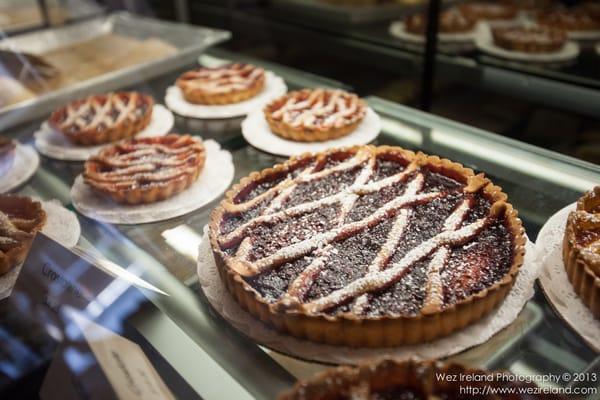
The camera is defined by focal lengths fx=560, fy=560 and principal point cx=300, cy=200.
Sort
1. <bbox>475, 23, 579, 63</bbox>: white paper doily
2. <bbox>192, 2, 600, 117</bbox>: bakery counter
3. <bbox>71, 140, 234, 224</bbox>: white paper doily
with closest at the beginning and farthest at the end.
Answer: <bbox>71, 140, 234, 224</bbox>: white paper doily, <bbox>192, 2, 600, 117</bbox>: bakery counter, <bbox>475, 23, 579, 63</bbox>: white paper doily

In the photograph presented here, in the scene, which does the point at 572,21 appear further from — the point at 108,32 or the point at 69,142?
the point at 108,32

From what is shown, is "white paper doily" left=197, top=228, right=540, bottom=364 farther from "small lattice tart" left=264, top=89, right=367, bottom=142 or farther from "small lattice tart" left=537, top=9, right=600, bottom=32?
"small lattice tart" left=537, top=9, right=600, bottom=32

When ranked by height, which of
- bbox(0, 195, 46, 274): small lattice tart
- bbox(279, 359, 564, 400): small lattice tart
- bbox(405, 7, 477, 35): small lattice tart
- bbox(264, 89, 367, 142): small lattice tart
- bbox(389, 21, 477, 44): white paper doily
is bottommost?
bbox(0, 195, 46, 274): small lattice tart

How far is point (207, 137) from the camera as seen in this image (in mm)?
2633

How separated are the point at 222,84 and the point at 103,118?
2.06ft

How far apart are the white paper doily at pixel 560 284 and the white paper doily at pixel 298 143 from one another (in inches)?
35.5

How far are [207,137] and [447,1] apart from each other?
1971mm

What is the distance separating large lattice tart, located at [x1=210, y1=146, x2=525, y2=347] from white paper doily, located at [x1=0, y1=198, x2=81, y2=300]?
505 mm

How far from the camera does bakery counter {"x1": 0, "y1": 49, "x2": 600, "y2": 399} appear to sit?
1.34 meters

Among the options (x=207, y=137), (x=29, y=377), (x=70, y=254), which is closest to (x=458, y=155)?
(x=207, y=137)

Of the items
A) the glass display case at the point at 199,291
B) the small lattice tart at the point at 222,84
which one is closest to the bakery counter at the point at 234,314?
the glass display case at the point at 199,291

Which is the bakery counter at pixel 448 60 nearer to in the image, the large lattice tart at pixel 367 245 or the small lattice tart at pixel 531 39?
the small lattice tart at pixel 531 39

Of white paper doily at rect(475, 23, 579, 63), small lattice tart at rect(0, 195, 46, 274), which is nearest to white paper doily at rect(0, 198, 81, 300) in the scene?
small lattice tart at rect(0, 195, 46, 274)

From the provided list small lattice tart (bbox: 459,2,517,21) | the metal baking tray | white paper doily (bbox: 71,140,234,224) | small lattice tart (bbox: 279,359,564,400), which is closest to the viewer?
small lattice tart (bbox: 279,359,564,400)
